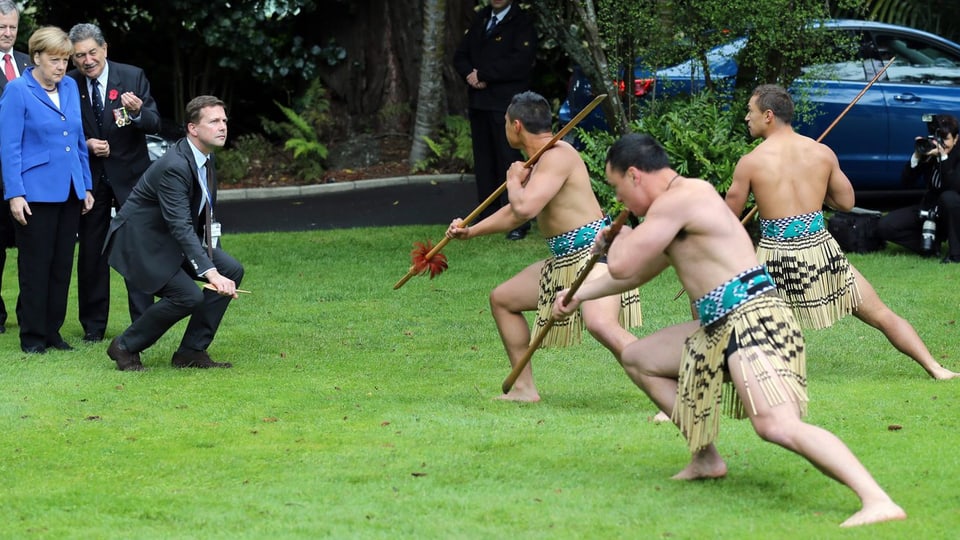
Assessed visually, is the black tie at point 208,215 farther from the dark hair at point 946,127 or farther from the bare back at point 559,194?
the dark hair at point 946,127

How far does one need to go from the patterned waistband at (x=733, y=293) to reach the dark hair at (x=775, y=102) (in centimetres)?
255

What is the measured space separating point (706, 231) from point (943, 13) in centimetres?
1389

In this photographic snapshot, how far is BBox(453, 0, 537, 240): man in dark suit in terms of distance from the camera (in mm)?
13258

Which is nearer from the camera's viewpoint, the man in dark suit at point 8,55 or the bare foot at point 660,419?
the bare foot at point 660,419

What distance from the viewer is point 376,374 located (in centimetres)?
840

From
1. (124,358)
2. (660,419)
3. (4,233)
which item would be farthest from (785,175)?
(4,233)

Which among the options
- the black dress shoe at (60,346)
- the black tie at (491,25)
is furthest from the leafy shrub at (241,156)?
the black dress shoe at (60,346)

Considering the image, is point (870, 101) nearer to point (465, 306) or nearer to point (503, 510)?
point (465, 306)

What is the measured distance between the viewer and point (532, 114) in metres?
7.41

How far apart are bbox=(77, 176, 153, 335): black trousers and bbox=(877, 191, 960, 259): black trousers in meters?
6.61

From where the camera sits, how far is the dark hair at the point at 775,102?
7922 millimetres

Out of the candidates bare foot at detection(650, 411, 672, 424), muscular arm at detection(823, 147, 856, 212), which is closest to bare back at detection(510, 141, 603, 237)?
bare foot at detection(650, 411, 672, 424)

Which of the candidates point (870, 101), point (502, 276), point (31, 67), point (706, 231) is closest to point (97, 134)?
point (31, 67)

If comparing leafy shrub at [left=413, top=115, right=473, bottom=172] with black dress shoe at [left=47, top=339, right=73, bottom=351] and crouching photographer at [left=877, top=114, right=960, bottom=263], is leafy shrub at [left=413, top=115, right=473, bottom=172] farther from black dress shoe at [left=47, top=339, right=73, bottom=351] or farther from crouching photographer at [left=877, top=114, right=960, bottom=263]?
black dress shoe at [left=47, top=339, right=73, bottom=351]
